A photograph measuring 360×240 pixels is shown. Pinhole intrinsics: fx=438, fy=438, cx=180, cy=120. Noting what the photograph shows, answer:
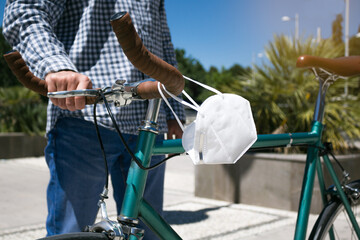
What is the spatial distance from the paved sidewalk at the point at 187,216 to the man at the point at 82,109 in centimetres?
215

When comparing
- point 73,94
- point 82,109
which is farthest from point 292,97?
point 73,94

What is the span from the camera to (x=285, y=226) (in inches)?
161

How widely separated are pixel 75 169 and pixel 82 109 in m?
0.25

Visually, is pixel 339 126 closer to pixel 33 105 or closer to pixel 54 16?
pixel 54 16

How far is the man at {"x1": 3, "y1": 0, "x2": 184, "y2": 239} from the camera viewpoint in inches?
63.4

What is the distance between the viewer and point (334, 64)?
2102mm

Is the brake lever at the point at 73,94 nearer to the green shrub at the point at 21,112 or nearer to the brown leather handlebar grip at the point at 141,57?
the brown leather handlebar grip at the point at 141,57

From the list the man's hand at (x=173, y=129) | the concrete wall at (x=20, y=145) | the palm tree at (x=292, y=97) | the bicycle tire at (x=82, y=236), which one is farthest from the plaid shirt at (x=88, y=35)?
the concrete wall at (x=20, y=145)

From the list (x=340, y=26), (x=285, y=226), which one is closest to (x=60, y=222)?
(x=285, y=226)

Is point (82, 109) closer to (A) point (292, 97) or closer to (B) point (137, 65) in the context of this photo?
(B) point (137, 65)

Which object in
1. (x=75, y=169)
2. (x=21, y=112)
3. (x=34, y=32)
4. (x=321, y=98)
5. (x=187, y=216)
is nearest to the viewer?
(x=34, y=32)

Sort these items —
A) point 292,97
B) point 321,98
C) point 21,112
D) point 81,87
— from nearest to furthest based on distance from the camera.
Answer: point 81,87 → point 321,98 → point 292,97 → point 21,112

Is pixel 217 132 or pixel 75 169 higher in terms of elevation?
pixel 217 132

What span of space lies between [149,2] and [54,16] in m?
0.41
